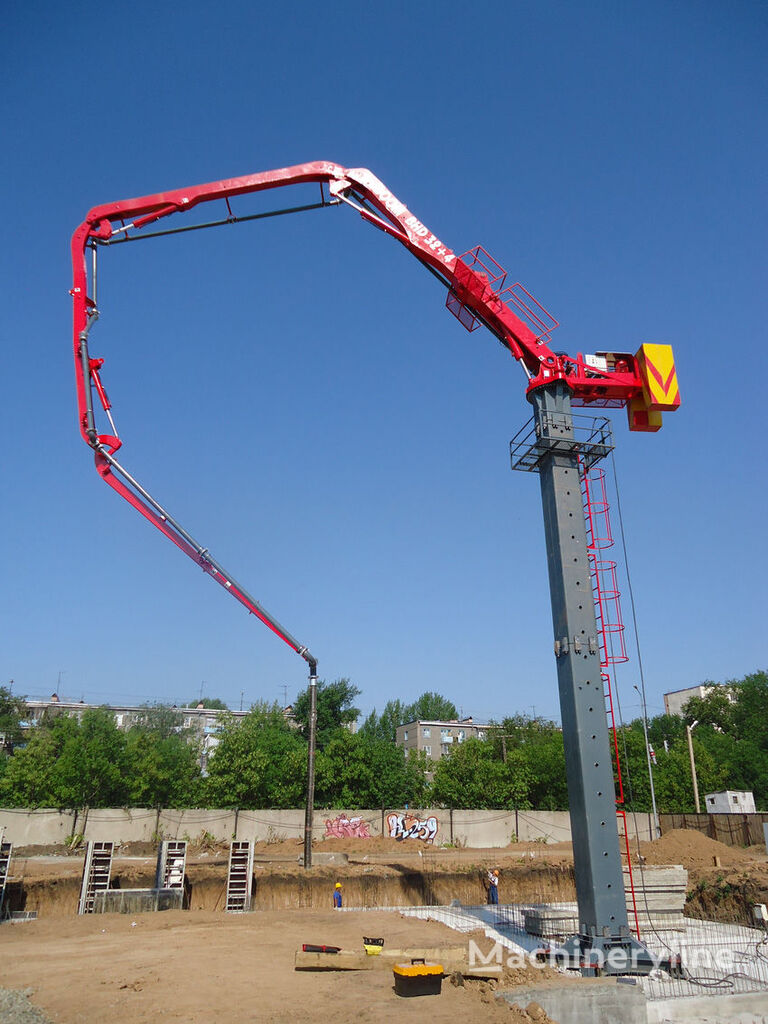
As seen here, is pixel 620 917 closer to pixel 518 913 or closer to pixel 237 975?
pixel 237 975

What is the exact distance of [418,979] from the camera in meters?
11.9

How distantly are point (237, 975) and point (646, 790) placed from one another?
42.9 metres

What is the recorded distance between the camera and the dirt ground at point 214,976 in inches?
439

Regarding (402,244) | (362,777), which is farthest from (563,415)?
(362,777)

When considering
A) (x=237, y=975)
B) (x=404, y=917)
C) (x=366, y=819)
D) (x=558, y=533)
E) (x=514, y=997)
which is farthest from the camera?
(x=366, y=819)

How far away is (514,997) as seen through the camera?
39.3 ft

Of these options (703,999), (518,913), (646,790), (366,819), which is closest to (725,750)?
(646,790)

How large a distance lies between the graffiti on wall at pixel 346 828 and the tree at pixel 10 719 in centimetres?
4942

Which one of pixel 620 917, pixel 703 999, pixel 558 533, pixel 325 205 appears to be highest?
pixel 325 205

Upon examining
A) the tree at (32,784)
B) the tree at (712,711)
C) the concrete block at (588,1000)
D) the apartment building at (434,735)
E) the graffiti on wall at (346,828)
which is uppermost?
the tree at (712,711)

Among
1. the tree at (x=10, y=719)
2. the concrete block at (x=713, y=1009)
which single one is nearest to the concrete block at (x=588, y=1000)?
the concrete block at (x=713, y=1009)

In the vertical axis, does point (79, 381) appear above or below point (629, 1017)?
above

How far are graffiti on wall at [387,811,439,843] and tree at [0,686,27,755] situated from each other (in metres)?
51.4

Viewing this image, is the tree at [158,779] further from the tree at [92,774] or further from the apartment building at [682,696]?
the apartment building at [682,696]
